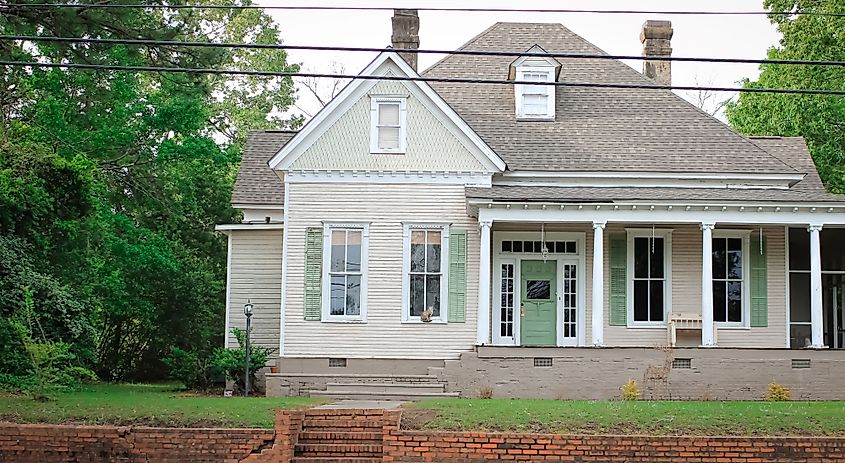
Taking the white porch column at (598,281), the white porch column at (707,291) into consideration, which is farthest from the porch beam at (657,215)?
the white porch column at (707,291)

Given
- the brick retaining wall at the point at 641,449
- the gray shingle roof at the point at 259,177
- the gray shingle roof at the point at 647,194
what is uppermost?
the gray shingle roof at the point at 259,177

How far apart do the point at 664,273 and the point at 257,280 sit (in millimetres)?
9031

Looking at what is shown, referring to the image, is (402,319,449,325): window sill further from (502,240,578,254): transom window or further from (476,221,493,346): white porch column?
(502,240,578,254): transom window

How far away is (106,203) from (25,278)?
780 centimetres

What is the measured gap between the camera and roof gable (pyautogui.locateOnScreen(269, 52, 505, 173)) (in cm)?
2255

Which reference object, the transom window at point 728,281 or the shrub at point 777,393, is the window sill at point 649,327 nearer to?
the transom window at point 728,281

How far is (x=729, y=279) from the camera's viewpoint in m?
23.5

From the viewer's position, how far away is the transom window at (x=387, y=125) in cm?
2278

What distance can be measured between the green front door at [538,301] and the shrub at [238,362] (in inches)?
222

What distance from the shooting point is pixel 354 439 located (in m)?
15.7

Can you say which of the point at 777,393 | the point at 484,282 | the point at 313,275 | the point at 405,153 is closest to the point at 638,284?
the point at 484,282

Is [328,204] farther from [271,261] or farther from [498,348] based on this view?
[498,348]

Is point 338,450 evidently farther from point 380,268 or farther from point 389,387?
point 380,268

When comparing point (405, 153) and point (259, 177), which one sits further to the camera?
point (259, 177)
